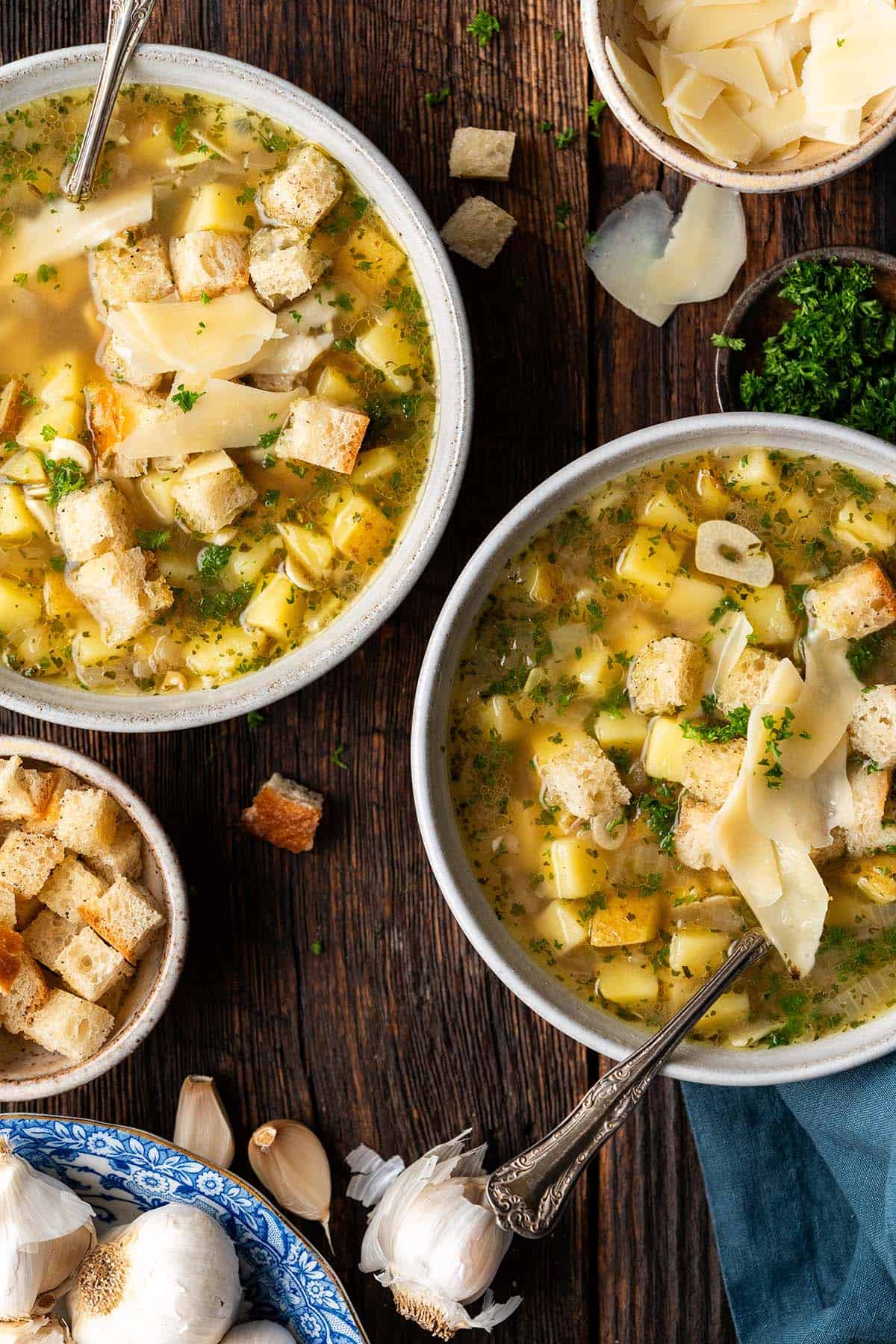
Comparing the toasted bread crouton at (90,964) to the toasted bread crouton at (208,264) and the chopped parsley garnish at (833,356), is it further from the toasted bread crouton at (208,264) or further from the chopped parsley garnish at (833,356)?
the chopped parsley garnish at (833,356)

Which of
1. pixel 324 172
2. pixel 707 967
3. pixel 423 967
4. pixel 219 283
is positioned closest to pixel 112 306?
pixel 219 283

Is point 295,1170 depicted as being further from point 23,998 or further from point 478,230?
point 478,230

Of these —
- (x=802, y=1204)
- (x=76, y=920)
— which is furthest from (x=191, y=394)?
(x=802, y=1204)

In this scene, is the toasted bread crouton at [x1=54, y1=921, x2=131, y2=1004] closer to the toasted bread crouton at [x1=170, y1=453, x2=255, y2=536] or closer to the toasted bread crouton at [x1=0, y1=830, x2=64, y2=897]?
the toasted bread crouton at [x1=0, y1=830, x2=64, y2=897]

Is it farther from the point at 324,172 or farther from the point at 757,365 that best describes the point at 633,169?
the point at 324,172

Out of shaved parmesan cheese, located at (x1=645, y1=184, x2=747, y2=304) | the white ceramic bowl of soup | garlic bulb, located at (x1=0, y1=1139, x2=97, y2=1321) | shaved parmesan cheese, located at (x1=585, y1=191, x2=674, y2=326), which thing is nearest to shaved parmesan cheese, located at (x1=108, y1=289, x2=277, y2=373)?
the white ceramic bowl of soup
